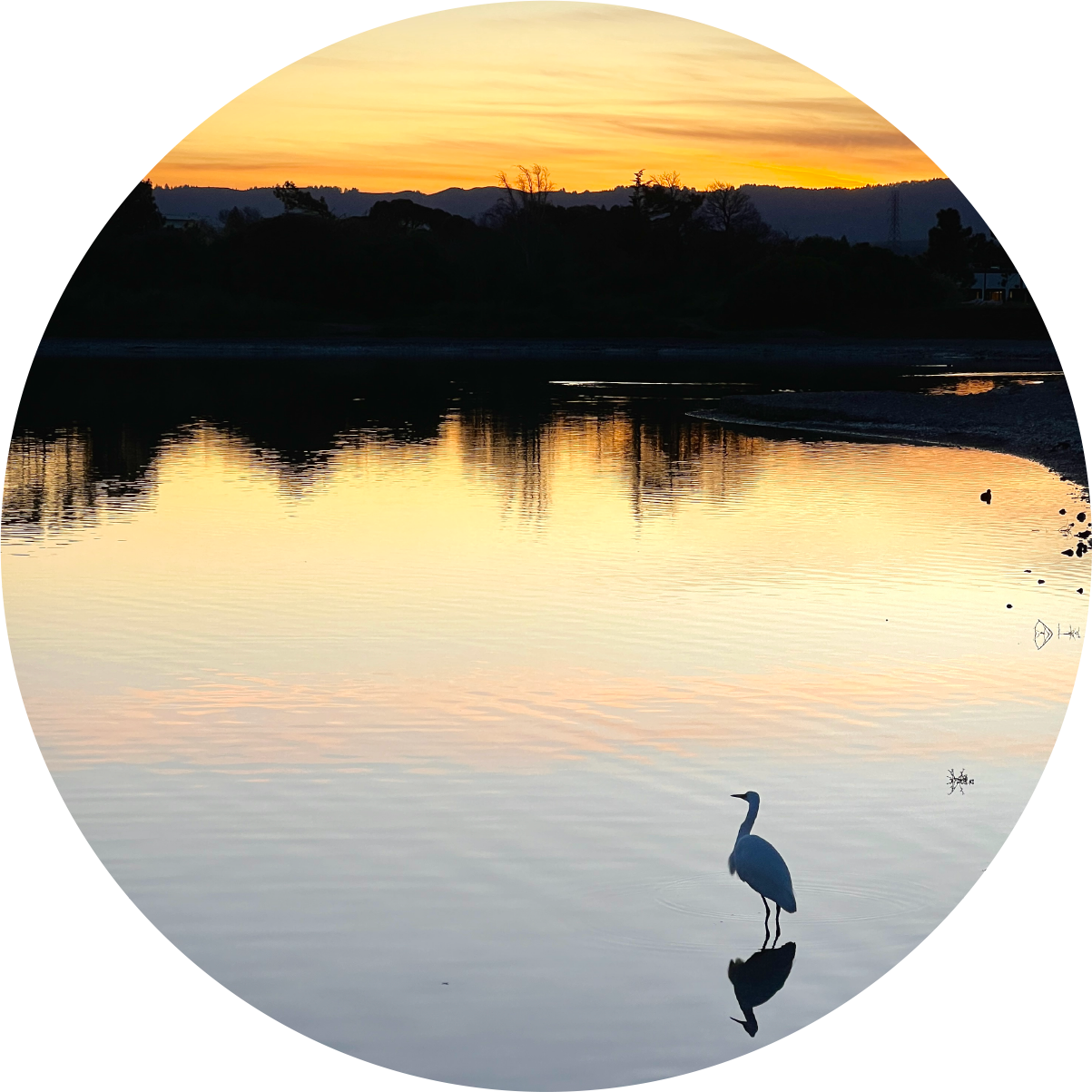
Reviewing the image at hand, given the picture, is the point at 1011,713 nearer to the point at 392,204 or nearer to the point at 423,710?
the point at 423,710

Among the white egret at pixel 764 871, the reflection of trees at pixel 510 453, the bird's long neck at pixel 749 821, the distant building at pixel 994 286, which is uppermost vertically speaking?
the distant building at pixel 994 286

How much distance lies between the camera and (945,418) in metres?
35.5

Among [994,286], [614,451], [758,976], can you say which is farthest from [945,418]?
[994,286]

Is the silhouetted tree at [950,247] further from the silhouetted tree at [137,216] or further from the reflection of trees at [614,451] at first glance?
the reflection of trees at [614,451]

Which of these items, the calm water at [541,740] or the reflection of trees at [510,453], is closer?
the calm water at [541,740]

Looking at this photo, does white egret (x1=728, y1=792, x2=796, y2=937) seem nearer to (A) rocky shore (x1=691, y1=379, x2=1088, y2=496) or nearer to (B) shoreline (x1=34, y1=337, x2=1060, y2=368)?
(A) rocky shore (x1=691, y1=379, x2=1088, y2=496)

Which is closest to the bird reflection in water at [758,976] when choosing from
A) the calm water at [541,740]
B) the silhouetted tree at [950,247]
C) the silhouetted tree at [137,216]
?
the calm water at [541,740]

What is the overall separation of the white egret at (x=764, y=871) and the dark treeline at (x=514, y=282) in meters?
75.8

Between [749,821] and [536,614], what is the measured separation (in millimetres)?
6991

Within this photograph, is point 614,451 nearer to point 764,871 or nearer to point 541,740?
point 541,740

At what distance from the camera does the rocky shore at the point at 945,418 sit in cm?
3042

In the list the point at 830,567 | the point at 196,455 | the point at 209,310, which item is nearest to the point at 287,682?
the point at 830,567

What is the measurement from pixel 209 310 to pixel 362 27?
272ft

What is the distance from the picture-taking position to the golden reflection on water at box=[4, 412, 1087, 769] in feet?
35.7
